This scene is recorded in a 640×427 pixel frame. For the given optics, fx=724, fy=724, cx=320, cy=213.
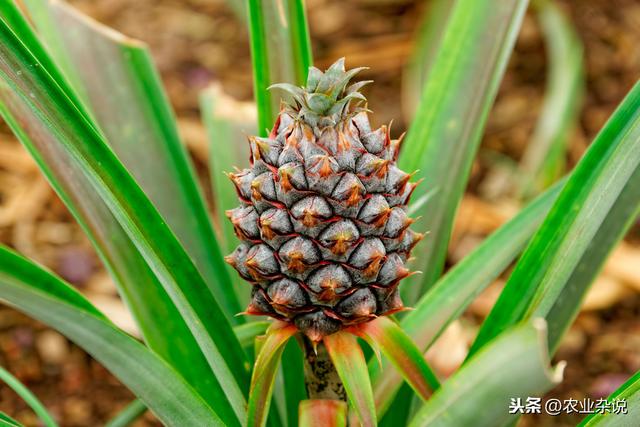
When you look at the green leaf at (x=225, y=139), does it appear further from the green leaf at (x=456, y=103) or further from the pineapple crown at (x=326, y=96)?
the pineapple crown at (x=326, y=96)

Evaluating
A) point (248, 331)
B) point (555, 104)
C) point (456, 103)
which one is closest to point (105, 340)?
point (248, 331)

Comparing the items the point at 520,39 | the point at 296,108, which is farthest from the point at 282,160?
the point at 520,39

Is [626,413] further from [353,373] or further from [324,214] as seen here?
[324,214]

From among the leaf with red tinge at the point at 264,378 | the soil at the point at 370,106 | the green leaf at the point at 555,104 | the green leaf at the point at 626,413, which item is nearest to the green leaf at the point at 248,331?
the leaf with red tinge at the point at 264,378

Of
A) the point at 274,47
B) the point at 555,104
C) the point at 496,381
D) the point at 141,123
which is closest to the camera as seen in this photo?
the point at 496,381

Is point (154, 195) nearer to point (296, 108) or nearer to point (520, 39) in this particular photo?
point (296, 108)

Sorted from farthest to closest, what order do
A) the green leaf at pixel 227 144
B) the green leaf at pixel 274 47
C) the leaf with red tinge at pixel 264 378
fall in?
the green leaf at pixel 227 144 < the green leaf at pixel 274 47 < the leaf with red tinge at pixel 264 378
